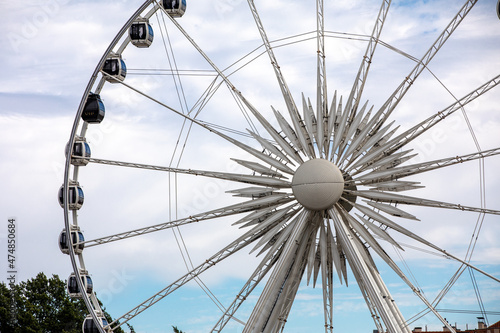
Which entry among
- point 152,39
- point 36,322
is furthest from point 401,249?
point 36,322

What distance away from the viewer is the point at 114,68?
1273 inches

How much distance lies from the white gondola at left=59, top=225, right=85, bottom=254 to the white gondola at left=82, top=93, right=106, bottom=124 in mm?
3989

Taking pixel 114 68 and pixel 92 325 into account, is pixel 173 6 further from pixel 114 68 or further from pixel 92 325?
pixel 92 325

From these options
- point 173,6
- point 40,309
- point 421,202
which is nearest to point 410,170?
point 421,202

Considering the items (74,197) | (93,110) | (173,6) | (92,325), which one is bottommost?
(92,325)

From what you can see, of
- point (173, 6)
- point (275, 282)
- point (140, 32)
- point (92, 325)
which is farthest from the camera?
point (173, 6)

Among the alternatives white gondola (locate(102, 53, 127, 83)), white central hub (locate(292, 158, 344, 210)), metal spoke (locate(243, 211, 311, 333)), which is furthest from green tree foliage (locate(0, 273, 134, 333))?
white central hub (locate(292, 158, 344, 210))

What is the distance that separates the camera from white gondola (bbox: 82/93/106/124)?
32.2m

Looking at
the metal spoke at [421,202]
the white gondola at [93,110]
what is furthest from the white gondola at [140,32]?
the metal spoke at [421,202]

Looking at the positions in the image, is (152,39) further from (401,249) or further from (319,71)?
(401,249)

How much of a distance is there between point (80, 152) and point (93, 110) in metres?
1.63

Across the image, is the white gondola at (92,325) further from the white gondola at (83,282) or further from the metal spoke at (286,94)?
the metal spoke at (286,94)

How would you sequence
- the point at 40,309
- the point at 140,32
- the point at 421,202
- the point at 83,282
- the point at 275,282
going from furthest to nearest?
1. the point at 40,309
2. the point at 140,32
3. the point at 83,282
4. the point at 275,282
5. the point at 421,202

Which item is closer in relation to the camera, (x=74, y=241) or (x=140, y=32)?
(x=74, y=241)
